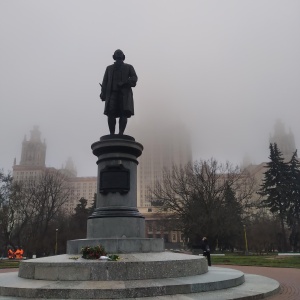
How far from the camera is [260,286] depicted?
9.44m

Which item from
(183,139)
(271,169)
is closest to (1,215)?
(271,169)

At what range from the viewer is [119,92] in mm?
14352

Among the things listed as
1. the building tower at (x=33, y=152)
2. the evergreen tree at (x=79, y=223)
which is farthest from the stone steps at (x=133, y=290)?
the building tower at (x=33, y=152)

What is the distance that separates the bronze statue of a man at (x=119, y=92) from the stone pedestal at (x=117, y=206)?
1208 mm

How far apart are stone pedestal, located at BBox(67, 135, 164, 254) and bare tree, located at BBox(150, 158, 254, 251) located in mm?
31074

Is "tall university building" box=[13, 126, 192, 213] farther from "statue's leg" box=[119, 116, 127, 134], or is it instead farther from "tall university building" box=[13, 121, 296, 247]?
"statue's leg" box=[119, 116, 127, 134]

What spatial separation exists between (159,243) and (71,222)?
4803 centimetres

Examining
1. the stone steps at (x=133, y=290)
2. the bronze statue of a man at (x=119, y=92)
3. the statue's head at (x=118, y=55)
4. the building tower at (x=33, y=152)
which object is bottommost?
the stone steps at (x=133, y=290)

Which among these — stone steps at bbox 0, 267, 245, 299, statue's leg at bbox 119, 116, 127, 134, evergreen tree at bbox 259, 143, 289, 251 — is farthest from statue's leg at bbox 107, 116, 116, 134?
evergreen tree at bbox 259, 143, 289, 251

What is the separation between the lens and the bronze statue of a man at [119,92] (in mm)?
14172

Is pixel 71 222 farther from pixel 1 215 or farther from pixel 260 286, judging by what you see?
pixel 260 286

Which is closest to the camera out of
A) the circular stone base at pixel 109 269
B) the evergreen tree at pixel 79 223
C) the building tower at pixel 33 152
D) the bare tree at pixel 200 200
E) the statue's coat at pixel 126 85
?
the circular stone base at pixel 109 269

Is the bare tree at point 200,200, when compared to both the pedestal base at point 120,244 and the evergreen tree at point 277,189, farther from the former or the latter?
the pedestal base at point 120,244

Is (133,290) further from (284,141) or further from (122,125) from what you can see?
(284,141)
